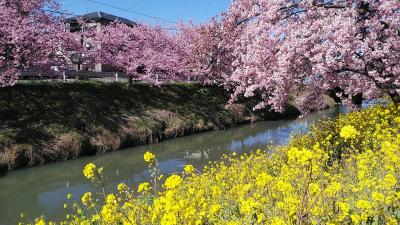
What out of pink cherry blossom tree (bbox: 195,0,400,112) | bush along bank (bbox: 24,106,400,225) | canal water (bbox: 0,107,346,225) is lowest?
canal water (bbox: 0,107,346,225)

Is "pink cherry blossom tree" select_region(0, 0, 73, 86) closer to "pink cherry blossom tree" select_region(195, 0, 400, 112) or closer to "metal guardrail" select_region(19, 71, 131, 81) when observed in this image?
"metal guardrail" select_region(19, 71, 131, 81)

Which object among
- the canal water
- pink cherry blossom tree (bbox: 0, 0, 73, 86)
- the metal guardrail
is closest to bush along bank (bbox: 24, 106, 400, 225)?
the canal water

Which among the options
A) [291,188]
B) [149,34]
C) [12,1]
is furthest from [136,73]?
[291,188]

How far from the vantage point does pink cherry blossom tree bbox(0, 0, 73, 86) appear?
64.2ft

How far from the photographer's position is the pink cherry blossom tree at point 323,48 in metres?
10.9

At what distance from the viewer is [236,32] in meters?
16.2

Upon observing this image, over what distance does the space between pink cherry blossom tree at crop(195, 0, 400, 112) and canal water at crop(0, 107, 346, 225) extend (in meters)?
6.15

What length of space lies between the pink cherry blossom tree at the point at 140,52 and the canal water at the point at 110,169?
19.8ft

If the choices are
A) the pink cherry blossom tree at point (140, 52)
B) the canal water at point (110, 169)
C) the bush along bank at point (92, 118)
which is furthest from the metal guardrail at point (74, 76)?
the canal water at point (110, 169)

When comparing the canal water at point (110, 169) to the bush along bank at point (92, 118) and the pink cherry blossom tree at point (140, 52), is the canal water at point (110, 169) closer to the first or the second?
the bush along bank at point (92, 118)

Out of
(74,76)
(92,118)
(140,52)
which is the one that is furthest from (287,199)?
(74,76)

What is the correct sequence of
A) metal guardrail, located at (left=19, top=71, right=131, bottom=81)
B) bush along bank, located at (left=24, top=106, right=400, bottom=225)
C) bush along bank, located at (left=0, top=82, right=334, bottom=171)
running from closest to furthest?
1. bush along bank, located at (left=24, top=106, right=400, bottom=225)
2. bush along bank, located at (left=0, top=82, right=334, bottom=171)
3. metal guardrail, located at (left=19, top=71, right=131, bottom=81)

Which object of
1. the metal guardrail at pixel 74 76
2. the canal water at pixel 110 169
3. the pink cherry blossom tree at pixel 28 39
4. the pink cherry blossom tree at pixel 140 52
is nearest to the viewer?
the canal water at pixel 110 169

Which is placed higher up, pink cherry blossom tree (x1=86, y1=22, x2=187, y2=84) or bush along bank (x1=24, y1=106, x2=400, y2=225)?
pink cherry blossom tree (x1=86, y1=22, x2=187, y2=84)
